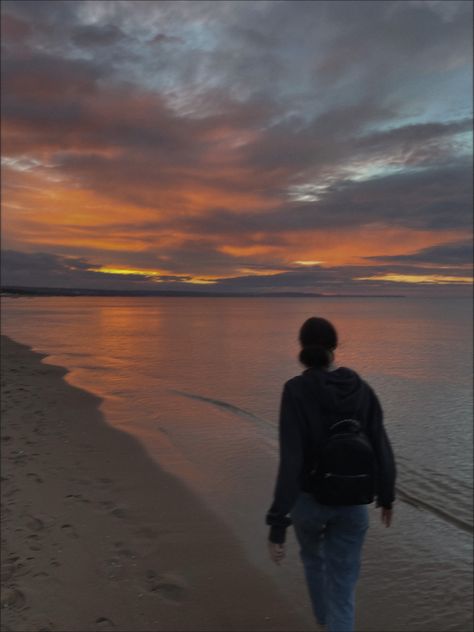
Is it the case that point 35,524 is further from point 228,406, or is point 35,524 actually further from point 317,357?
point 228,406

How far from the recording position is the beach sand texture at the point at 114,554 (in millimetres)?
4543

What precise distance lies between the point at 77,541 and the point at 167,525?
1.34m

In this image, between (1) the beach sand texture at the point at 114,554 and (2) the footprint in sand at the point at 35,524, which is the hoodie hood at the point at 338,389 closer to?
(1) the beach sand texture at the point at 114,554

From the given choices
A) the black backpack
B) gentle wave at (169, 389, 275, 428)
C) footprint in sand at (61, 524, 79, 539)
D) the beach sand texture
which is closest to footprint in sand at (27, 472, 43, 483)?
the beach sand texture

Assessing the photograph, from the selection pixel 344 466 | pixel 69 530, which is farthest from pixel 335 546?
pixel 69 530

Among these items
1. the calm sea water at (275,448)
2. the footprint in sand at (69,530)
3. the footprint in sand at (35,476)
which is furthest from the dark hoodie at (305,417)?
the footprint in sand at (35,476)

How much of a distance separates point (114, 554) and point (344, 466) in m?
3.64

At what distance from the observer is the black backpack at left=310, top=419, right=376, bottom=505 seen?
3.22 m

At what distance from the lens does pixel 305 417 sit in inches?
129

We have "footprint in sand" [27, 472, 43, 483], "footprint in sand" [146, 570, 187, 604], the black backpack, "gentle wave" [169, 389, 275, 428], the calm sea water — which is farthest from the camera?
"gentle wave" [169, 389, 275, 428]

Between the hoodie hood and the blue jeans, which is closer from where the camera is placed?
the hoodie hood

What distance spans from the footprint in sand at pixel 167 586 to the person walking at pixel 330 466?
196 cm

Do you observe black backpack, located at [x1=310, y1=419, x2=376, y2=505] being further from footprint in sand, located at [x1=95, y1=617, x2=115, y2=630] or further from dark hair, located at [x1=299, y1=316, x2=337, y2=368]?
footprint in sand, located at [x1=95, y1=617, x2=115, y2=630]

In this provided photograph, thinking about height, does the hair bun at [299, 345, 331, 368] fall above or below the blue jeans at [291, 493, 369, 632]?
above
